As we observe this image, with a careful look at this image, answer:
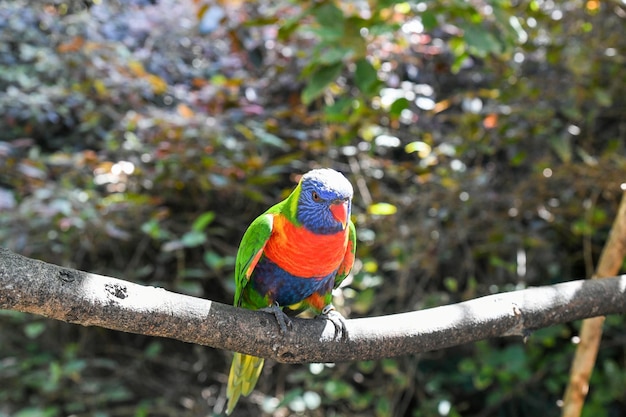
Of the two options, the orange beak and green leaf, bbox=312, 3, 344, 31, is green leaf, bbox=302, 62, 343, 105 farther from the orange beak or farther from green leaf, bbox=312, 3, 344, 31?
the orange beak

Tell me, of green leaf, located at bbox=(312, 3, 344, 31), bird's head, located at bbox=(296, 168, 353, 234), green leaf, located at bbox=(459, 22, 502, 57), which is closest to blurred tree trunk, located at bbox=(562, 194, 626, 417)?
green leaf, located at bbox=(459, 22, 502, 57)

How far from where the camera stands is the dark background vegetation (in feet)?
9.30

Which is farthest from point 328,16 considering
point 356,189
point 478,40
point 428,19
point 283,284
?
point 356,189

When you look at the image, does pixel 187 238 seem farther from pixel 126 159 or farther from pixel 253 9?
pixel 253 9

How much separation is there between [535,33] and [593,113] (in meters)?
0.49

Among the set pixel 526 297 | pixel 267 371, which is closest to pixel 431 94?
pixel 267 371

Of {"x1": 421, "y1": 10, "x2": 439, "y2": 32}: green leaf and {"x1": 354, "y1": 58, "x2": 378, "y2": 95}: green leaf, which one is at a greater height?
{"x1": 421, "y1": 10, "x2": 439, "y2": 32}: green leaf

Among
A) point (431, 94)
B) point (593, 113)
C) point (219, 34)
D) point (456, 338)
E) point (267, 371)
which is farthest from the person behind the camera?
point (219, 34)

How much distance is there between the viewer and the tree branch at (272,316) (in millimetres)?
1005

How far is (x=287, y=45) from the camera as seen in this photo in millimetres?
3344

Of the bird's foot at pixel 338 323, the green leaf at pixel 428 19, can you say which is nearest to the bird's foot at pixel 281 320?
the bird's foot at pixel 338 323

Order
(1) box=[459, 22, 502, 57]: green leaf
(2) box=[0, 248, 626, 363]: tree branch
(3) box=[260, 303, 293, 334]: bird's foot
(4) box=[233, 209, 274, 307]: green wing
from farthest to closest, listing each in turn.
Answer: (1) box=[459, 22, 502, 57]: green leaf → (4) box=[233, 209, 274, 307]: green wing → (3) box=[260, 303, 293, 334]: bird's foot → (2) box=[0, 248, 626, 363]: tree branch

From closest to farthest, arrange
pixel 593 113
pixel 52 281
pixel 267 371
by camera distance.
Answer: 1. pixel 52 281
2. pixel 593 113
3. pixel 267 371

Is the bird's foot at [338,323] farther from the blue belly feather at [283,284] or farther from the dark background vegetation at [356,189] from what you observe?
the dark background vegetation at [356,189]
